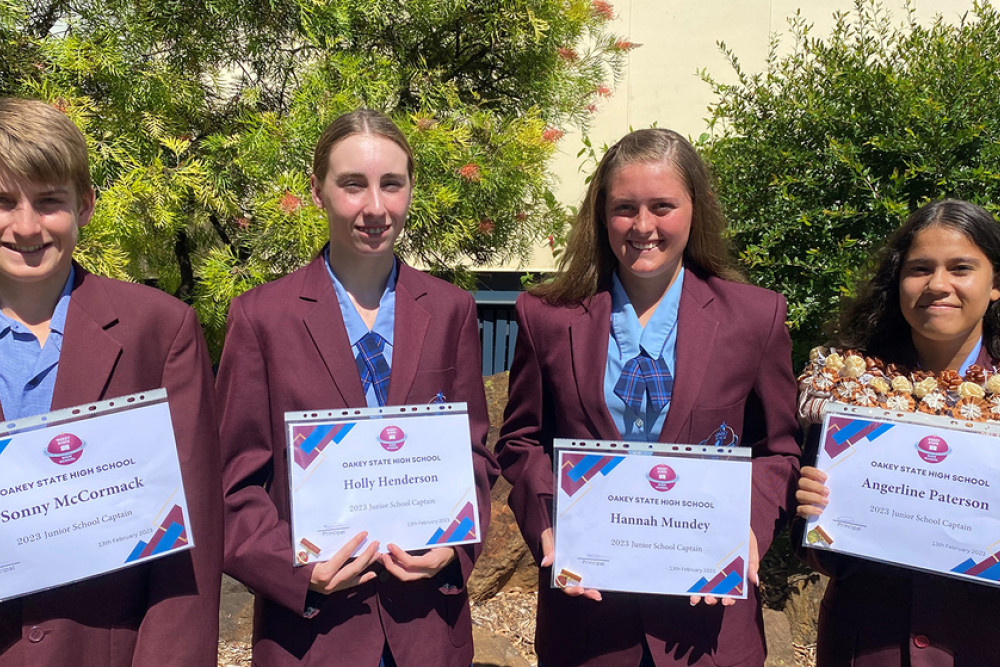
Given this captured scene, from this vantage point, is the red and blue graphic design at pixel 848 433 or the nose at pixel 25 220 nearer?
the nose at pixel 25 220

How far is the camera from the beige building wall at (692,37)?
9.20 m

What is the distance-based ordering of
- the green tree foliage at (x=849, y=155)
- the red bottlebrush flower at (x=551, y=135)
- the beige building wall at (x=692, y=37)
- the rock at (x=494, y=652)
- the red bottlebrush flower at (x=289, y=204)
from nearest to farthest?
the rock at (x=494, y=652)
the green tree foliage at (x=849, y=155)
the red bottlebrush flower at (x=289, y=204)
the red bottlebrush flower at (x=551, y=135)
the beige building wall at (x=692, y=37)

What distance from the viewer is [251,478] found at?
7.51ft

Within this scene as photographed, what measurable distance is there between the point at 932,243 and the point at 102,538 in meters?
2.47

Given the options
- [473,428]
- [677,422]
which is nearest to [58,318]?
[473,428]

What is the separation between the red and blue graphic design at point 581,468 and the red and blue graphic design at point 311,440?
63 cm

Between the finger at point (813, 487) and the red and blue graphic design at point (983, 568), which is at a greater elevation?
the finger at point (813, 487)

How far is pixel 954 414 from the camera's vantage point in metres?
2.31

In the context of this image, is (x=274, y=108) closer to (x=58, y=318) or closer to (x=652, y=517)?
(x=58, y=318)

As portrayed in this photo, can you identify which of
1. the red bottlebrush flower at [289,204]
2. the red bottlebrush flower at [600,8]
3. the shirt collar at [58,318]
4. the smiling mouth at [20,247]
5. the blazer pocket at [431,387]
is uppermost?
the red bottlebrush flower at [600,8]

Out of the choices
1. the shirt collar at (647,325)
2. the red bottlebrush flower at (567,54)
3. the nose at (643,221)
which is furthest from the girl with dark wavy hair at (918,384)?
the red bottlebrush flower at (567,54)

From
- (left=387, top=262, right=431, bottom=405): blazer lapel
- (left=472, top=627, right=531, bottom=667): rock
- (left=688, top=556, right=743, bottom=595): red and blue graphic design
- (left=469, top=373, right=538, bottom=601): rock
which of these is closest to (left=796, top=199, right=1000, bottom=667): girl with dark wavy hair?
(left=688, top=556, right=743, bottom=595): red and blue graphic design

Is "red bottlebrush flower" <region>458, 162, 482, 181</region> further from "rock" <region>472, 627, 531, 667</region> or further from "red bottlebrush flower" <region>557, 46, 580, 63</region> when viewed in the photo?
"rock" <region>472, 627, 531, 667</region>

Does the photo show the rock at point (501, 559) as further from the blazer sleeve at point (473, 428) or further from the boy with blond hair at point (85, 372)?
the boy with blond hair at point (85, 372)
